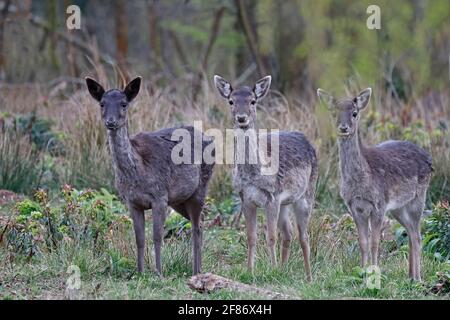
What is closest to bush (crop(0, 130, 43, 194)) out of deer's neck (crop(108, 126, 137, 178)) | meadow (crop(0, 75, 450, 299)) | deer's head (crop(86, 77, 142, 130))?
→ meadow (crop(0, 75, 450, 299))

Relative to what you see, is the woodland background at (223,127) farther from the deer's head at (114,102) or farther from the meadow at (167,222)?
the deer's head at (114,102)

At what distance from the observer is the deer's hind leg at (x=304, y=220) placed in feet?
28.1

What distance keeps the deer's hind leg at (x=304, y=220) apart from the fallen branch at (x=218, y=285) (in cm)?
114

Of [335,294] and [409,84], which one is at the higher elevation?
[409,84]

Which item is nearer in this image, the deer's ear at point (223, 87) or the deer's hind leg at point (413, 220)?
the deer's hind leg at point (413, 220)

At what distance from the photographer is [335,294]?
7598 mm

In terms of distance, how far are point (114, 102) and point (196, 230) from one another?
148cm

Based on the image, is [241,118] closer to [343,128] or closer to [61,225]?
[343,128]

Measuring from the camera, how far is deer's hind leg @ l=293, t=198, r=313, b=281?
8562 millimetres

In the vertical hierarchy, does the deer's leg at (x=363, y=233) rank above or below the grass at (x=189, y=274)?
above

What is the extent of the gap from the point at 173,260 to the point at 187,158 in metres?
0.97

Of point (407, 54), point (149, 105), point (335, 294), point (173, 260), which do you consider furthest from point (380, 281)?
point (407, 54)

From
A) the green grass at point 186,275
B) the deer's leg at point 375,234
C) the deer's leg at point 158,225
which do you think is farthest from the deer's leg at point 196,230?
the deer's leg at point 375,234

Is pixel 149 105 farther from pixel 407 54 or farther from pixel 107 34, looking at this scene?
pixel 107 34
